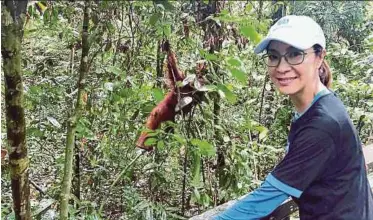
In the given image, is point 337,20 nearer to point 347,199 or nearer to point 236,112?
point 236,112

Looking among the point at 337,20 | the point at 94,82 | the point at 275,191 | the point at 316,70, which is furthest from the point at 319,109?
the point at 337,20

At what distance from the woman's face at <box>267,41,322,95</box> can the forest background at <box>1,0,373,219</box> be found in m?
0.35

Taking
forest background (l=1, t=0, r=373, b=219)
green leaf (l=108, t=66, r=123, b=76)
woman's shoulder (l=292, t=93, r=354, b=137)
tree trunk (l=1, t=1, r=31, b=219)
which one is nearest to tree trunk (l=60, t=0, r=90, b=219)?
forest background (l=1, t=0, r=373, b=219)

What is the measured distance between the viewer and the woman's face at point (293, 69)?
3.91 ft

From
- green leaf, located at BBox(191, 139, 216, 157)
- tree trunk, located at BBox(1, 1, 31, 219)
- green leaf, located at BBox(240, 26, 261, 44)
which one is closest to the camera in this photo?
tree trunk, located at BBox(1, 1, 31, 219)

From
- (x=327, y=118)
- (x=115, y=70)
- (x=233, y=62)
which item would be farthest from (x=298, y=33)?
(x=115, y=70)

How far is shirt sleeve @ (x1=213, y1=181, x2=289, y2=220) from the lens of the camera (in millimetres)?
1185

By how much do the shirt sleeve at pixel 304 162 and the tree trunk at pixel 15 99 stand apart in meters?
0.64

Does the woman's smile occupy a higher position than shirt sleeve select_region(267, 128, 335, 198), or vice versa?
the woman's smile

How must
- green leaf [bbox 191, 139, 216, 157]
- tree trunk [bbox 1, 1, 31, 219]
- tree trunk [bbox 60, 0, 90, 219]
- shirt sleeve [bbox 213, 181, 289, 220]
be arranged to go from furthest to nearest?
green leaf [bbox 191, 139, 216, 157] → tree trunk [bbox 60, 0, 90, 219] → shirt sleeve [bbox 213, 181, 289, 220] → tree trunk [bbox 1, 1, 31, 219]

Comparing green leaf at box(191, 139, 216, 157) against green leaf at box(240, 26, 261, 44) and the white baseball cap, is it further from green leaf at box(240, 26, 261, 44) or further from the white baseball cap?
the white baseball cap

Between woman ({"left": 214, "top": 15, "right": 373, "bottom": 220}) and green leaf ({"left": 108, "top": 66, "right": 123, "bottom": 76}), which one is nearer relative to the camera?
woman ({"left": 214, "top": 15, "right": 373, "bottom": 220})

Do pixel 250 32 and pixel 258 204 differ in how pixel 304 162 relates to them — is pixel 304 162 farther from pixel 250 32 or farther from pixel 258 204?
pixel 250 32

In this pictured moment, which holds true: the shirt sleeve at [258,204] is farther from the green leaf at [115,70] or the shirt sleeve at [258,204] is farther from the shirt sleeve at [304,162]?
the green leaf at [115,70]
